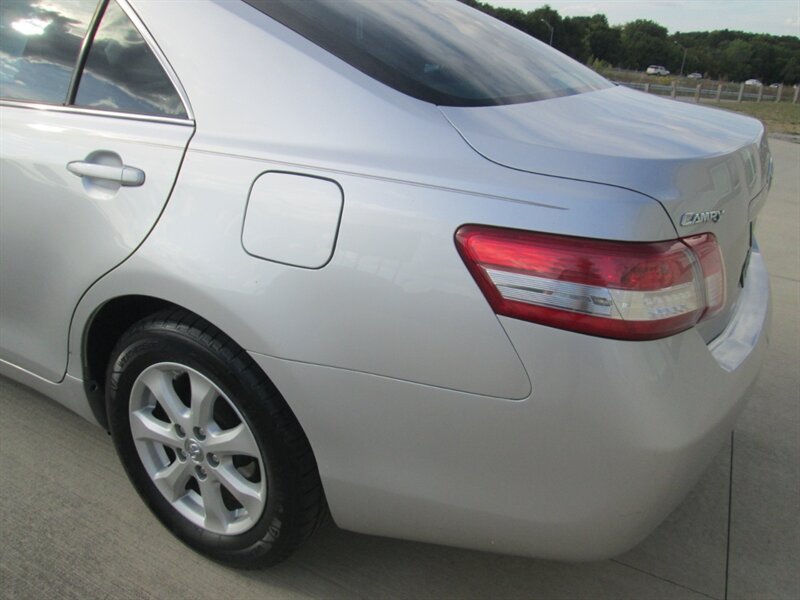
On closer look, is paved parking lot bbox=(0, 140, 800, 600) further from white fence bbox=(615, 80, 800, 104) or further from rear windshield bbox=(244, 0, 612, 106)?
white fence bbox=(615, 80, 800, 104)

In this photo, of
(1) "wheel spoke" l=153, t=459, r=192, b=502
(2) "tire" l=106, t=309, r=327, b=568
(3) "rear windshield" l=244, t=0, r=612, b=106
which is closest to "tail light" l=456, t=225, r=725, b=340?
(3) "rear windshield" l=244, t=0, r=612, b=106

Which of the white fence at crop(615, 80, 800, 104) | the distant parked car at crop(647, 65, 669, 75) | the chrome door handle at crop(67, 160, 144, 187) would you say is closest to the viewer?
the chrome door handle at crop(67, 160, 144, 187)

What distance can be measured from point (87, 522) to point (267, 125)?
1379mm

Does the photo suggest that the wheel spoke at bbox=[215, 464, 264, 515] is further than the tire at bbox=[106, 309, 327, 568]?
Yes

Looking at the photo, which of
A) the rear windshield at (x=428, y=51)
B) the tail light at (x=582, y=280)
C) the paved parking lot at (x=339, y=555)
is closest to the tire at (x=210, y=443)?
the paved parking lot at (x=339, y=555)

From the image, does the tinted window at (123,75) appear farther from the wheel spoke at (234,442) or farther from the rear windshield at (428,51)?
the wheel spoke at (234,442)

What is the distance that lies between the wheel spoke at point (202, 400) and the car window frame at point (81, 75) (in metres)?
0.65

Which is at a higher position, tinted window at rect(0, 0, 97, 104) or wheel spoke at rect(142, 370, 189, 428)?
tinted window at rect(0, 0, 97, 104)

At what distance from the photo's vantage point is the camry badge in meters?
1.44

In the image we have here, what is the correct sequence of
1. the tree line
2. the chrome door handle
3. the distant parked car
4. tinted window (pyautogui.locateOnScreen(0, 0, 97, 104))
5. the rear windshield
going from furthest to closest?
the tree line, the distant parked car, tinted window (pyautogui.locateOnScreen(0, 0, 97, 104)), the chrome door handle, the rear windshield

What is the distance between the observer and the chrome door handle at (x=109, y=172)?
179 centimetres

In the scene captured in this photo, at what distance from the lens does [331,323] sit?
153 centimetres

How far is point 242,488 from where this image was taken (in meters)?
1.85

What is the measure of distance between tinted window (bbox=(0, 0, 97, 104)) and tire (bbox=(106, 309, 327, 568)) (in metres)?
0.83
